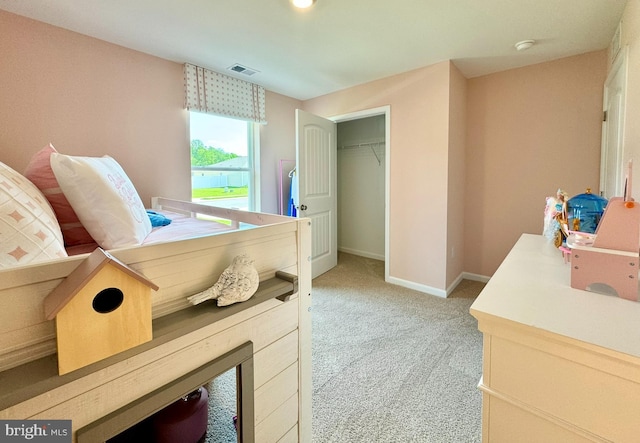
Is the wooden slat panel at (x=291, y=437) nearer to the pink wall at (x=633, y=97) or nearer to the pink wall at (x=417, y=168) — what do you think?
the pink wall at (x=633, y=97)

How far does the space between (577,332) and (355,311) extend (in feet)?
6.50

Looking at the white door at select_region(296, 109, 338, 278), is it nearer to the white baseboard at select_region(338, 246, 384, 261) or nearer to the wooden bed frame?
the white baseboard at select_region(338, 246, 384, 261)

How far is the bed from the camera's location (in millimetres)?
477

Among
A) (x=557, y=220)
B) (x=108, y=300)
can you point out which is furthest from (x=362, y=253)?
(x=108, y=300)

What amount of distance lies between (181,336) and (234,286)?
17cm

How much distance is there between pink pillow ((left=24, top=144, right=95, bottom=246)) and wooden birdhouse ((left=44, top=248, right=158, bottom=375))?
2.59ft

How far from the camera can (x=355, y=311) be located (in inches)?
98.5

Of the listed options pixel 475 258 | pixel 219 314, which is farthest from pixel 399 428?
pixel 475 258

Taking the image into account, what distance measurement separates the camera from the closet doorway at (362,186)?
410 cm

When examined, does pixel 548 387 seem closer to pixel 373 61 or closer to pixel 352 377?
pixel 352 377

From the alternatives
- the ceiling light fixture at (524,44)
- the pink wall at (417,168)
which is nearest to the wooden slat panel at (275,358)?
the pink wall at (417,168)

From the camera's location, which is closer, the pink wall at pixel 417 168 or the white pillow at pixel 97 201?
the white pillow at pixel 97 201

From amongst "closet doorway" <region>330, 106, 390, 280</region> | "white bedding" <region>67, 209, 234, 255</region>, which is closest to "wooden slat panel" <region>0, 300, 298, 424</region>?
"white bedding" <region>67, 209, 234, 255</region>

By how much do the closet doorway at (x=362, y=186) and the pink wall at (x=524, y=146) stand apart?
1.23 metres
